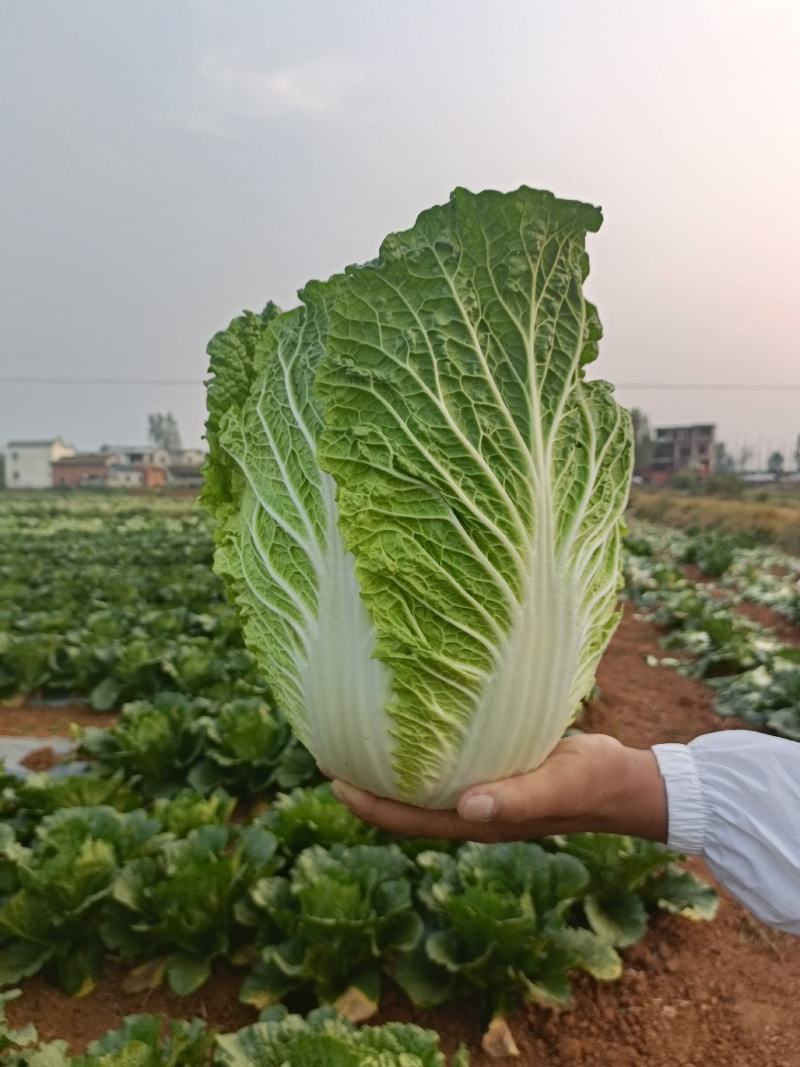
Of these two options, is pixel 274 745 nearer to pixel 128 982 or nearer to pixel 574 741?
pixel 128 982

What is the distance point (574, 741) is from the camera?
248 centimetres

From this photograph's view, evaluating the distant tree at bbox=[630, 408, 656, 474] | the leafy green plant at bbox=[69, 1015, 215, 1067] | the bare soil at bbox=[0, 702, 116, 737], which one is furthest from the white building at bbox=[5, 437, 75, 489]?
the leafy green plant at bbox=[69, 1015, 215, 1067]

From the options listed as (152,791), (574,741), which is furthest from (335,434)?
(152,791)

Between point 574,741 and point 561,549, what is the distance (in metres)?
0.62

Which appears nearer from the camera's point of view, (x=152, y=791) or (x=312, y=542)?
(x=312, y=542)

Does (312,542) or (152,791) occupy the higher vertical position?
(312,542)

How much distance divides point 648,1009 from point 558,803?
2132 millimetres

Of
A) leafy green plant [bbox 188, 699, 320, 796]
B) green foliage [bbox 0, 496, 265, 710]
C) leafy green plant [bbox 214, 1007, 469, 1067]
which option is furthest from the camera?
green foliage [bbox 0, 496, 265, 710]

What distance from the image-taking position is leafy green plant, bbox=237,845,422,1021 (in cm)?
365

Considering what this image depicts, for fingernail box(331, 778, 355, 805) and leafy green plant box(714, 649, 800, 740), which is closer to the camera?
fingernail box(331, 778, 355, 805)

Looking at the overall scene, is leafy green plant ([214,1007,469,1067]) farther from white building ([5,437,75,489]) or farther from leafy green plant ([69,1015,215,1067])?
white building ([5,437,75,489])

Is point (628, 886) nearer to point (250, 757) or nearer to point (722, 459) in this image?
point (250, 757)

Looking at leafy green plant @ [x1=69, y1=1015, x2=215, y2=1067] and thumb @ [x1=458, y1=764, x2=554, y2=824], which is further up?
thumb @ [x1=458, y1=764, x2=554, y2=824]

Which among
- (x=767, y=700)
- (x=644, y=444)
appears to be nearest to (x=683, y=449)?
(x=644, y=444)
